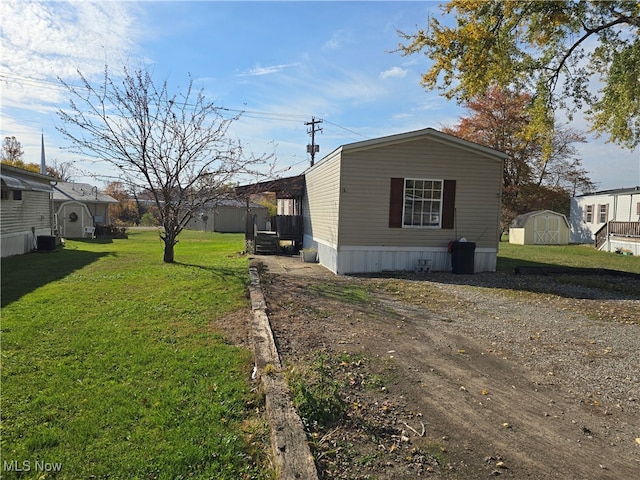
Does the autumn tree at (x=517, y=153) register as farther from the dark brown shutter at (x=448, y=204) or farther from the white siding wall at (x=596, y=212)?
the dark brown shutter at (x=448, y=204)

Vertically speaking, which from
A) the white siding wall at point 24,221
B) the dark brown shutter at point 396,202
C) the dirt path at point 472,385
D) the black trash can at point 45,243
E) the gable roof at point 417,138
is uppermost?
the gable roof at point 417,138

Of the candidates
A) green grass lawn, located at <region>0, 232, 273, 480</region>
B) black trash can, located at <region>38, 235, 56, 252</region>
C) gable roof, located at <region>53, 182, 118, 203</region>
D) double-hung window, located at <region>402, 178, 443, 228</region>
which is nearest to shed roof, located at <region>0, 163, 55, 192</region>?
black trash can, located at <region>38, 235, 56, 252</region>

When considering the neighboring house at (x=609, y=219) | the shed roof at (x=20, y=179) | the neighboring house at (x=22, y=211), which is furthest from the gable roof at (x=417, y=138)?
the neighboring house at (x=609, y=219)

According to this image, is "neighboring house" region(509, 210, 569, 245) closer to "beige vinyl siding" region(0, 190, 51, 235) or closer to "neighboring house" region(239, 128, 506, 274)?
"neighboring house" region(239, 128, 506, 274)

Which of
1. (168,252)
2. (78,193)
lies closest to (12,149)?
(78,193)

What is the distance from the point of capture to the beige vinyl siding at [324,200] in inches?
430

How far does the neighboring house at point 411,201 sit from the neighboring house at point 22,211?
959 centimetres

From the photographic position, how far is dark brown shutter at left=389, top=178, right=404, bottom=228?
10.6 m

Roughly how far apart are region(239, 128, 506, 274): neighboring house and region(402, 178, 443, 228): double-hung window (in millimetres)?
27

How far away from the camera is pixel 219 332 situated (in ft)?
16.9

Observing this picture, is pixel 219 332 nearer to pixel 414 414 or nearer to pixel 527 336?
pixel 414 414

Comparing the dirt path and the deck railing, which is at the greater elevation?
the deck railing

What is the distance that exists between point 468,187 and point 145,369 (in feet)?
31.6

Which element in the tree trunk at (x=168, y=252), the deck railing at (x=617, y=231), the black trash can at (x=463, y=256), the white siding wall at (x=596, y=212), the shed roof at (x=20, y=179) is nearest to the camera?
the black trash can at (x=463, y=256)
